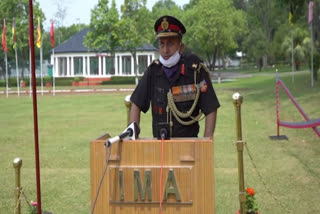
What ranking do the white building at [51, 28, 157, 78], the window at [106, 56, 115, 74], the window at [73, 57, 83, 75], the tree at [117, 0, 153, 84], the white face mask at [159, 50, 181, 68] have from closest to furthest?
the white face mask at [159, 50, 181, 68]
the tree at [117, 0, 153, 84]
the white building at [51, 28, 157, 78]
the window at [106, 56, 115, 74]
the window at [73, 57, 83, 75]

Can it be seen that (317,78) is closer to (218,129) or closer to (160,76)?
(218,129)

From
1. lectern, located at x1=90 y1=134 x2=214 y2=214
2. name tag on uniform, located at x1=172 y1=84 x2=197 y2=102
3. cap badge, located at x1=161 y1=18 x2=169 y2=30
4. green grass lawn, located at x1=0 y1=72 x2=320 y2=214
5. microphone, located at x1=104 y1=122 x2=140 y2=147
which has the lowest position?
green grass lawn, located at x1=0 y1=72 x2=320 y2=214

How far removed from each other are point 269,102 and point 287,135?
10065mm

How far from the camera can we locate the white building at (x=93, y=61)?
65750mm

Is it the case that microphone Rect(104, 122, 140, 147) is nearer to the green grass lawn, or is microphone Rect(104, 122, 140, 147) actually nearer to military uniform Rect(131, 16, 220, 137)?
military uniform Rect(131, 16, 220, 137)

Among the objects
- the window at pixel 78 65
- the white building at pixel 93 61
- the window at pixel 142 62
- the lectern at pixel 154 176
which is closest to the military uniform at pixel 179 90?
the lectern at pixel 154 176

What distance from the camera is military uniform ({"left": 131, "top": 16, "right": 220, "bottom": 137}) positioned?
435cm

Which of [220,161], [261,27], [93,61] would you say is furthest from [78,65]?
[220,161]

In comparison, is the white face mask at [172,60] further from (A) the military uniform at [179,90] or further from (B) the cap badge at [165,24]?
(B) the cap badge at [165,24]

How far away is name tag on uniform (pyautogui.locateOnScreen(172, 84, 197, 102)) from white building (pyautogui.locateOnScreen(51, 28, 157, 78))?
59.9m

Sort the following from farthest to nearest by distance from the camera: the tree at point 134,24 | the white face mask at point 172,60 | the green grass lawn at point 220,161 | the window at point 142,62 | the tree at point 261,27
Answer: the tree at point 261,27 < the window at point 142,62 < the tree at point 134,24 < the green grass lawn at point 220,161 < the white face mask at point 172,60

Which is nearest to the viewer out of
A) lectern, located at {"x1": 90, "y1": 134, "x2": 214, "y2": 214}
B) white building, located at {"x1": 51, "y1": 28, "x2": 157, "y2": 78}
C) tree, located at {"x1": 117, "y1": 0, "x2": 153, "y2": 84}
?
lectern, located at {"x1": 90, "y1": 134, "x2": 214, "y2": 214}

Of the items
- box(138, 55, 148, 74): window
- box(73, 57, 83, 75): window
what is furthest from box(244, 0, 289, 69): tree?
box(73, 57, 83, 75): window

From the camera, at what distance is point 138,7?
56312 millimetres
